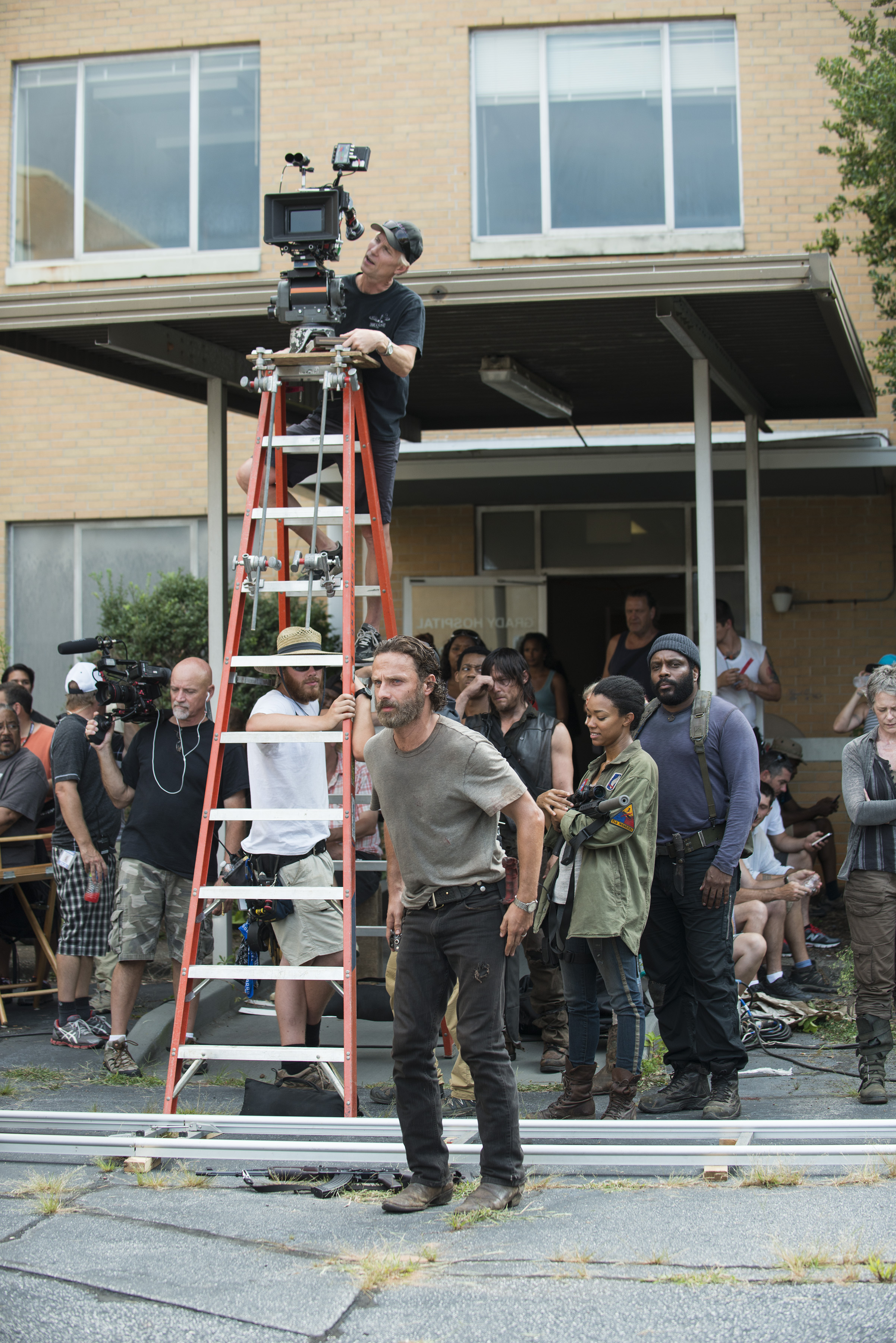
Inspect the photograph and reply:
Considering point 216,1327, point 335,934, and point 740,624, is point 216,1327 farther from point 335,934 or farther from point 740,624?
point 740,624

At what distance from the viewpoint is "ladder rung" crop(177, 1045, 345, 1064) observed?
5133 millimetres

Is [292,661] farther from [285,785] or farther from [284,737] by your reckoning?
[285,785]

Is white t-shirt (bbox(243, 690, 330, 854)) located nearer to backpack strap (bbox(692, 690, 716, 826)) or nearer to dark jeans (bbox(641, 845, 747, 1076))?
dark jeans (bbox(641, 845, 747, 1076))

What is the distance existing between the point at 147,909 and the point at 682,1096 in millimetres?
2726

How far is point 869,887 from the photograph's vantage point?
6059 millimetres

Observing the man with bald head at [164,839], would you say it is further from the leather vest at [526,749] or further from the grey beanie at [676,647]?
the grey beanie at [676,647]

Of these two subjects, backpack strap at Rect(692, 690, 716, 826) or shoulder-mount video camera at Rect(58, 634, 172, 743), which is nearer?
backpack strap at Rect(692, 690, 716, 826)

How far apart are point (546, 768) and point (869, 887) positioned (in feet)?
5.17

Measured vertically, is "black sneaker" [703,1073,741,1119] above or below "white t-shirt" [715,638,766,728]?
below

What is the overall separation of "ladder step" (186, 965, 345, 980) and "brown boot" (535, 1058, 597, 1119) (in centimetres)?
111

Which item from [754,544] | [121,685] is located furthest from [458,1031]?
[754,544]

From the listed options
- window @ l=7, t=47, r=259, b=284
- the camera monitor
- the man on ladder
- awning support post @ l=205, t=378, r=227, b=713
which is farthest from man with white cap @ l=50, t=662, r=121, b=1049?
window @ l=7, t=47, r=259, b=284

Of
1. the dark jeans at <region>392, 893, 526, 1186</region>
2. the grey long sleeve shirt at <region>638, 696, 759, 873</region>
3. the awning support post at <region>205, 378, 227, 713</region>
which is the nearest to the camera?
the dark jeans at <region>392, 893, 526, 1186</region>

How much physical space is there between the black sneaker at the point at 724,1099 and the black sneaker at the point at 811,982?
2339mm
